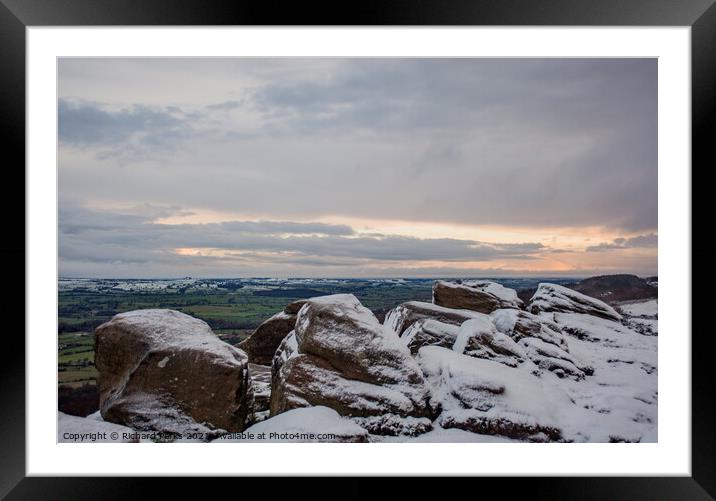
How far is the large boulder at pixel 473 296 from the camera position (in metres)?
6.26

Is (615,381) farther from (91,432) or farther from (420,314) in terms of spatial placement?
(91,432)

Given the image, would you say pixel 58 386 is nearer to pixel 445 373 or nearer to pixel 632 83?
pixel 445 373

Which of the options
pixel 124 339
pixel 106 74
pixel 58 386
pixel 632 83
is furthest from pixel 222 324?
pixel 632 83

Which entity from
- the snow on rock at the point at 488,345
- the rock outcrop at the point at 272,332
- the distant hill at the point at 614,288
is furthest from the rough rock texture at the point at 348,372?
the distant hill at the point at 614,288

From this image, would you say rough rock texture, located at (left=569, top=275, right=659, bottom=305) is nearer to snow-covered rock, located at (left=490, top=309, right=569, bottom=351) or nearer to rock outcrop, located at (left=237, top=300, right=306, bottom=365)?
snow-covered rock, located at (left=490, top=309, right=569, bottom=351)

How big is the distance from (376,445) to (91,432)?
11.2ft

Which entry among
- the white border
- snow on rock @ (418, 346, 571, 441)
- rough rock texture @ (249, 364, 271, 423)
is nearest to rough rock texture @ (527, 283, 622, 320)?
the white border

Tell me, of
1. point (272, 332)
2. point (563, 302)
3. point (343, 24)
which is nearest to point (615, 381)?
point (563, 302)

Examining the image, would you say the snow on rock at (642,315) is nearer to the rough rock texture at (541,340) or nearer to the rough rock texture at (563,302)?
the rough rock texture at (563,302)

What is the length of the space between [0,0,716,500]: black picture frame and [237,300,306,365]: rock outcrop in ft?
5.76

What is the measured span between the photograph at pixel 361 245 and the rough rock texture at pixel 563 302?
37 millimetres

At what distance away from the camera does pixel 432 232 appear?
19.7 ft

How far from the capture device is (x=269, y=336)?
237 inches

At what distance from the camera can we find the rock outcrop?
19.6 ft
